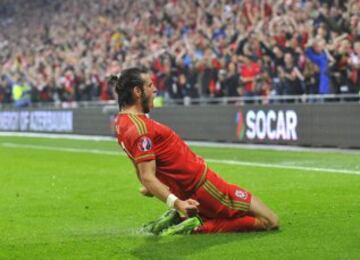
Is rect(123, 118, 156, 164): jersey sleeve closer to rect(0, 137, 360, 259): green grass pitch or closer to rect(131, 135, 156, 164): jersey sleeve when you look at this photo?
rect(131, 135, 156, 164): jersey sleeve

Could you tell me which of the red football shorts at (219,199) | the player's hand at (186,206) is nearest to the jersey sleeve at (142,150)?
the player's hand at (186,206)

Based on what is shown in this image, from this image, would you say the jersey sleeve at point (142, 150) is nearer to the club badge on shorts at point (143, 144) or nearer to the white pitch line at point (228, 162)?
the club badge on shorts at point (143, 144)

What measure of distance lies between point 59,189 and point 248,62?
11.3m

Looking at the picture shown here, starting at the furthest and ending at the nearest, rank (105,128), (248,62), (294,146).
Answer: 1. (105,128)
2. (248,62)
3. (294,146)

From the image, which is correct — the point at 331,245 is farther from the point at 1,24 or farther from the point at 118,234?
the point at 1,24

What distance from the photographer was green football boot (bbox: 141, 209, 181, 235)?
324 inches

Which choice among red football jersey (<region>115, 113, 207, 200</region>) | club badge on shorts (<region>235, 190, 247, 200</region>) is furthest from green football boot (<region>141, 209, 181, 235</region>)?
club badge on shorts (<region>235, 190, 247, 200</region>)

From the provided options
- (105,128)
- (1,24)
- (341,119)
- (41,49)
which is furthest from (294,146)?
Result: (1,24)

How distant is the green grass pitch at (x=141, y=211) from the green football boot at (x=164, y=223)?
0.53 ft

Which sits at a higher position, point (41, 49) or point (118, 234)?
point (41, 49)

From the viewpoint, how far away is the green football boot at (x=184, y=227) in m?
7.98

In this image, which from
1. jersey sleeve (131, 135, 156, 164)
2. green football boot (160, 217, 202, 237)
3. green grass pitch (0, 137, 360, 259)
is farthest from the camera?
green football boot (160, 217, 202, 237)

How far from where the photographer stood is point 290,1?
23641mm

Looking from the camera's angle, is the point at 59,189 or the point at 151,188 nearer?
the point at 151,188
